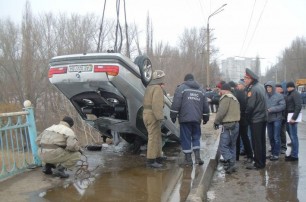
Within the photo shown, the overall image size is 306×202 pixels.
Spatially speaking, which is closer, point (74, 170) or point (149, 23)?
point (74, 170)

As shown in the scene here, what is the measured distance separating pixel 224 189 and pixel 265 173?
1.21 m

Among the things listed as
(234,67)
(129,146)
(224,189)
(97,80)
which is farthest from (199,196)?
(234,67)

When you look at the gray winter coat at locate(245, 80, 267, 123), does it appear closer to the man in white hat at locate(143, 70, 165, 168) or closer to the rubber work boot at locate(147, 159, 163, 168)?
the man in white hat at locate(143, 70, 165, 168)

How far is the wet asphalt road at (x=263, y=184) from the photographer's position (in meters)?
5.13

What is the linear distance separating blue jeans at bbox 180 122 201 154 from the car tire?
106cm

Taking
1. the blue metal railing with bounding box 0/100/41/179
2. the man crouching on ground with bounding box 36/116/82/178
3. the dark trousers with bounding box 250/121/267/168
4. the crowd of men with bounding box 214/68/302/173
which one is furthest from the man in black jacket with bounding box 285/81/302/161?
the blue metal railing with bounding box 0/100/41/179

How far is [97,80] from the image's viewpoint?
221 inches

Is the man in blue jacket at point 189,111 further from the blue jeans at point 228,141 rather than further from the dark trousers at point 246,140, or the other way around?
the dark trousers at point 246,140

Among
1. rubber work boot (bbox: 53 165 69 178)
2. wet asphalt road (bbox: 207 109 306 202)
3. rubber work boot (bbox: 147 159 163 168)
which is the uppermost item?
rubber work boot (bbox: 53 165 69 178)

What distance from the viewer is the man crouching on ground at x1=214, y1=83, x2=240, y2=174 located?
6.35 metres

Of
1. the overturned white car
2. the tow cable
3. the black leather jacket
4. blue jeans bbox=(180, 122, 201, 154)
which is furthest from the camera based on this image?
the black leather jacket

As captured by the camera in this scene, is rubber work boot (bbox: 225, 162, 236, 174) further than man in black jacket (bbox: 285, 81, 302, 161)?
No

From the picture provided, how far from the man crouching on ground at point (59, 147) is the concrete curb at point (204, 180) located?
1.90m

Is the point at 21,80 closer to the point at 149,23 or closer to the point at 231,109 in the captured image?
the point at 149,23
